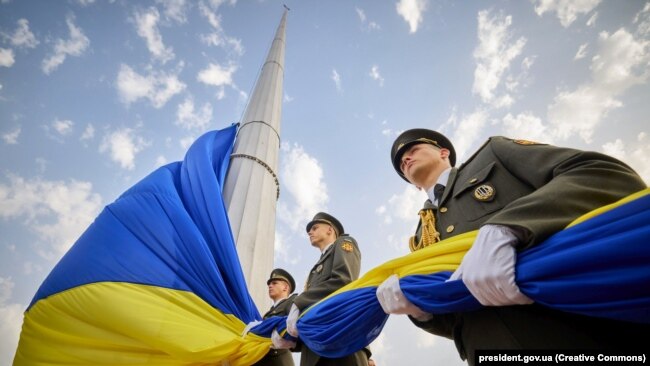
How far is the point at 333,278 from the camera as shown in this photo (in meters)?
2.19

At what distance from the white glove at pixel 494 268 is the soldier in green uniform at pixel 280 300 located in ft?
6.09

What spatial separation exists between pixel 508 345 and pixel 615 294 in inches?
16.1

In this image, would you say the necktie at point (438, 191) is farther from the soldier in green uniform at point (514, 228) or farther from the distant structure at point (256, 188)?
the distant structure at point (256, 188)

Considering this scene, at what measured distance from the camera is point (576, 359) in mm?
920

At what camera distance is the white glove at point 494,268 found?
0.94 m

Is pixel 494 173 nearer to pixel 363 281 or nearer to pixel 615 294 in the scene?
pixel 615 294

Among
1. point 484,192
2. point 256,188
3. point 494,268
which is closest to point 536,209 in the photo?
point 494,268

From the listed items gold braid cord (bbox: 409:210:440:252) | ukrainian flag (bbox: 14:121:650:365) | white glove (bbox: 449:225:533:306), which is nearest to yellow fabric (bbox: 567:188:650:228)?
ukrainian flag (bbox: 14:121:650:365)

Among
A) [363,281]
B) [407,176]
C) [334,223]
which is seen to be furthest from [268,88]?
[363,281]

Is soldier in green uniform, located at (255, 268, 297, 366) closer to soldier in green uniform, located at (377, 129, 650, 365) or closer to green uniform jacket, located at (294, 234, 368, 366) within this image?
green uniform jacket, located at (294, 234, 368, 366)

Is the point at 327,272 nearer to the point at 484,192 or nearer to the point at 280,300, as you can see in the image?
the point at 280,300

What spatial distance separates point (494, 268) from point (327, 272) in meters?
1.66

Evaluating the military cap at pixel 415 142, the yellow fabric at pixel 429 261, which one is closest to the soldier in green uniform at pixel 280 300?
the yellow fabric at pixel 429 261

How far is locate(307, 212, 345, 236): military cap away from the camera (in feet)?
10.9
